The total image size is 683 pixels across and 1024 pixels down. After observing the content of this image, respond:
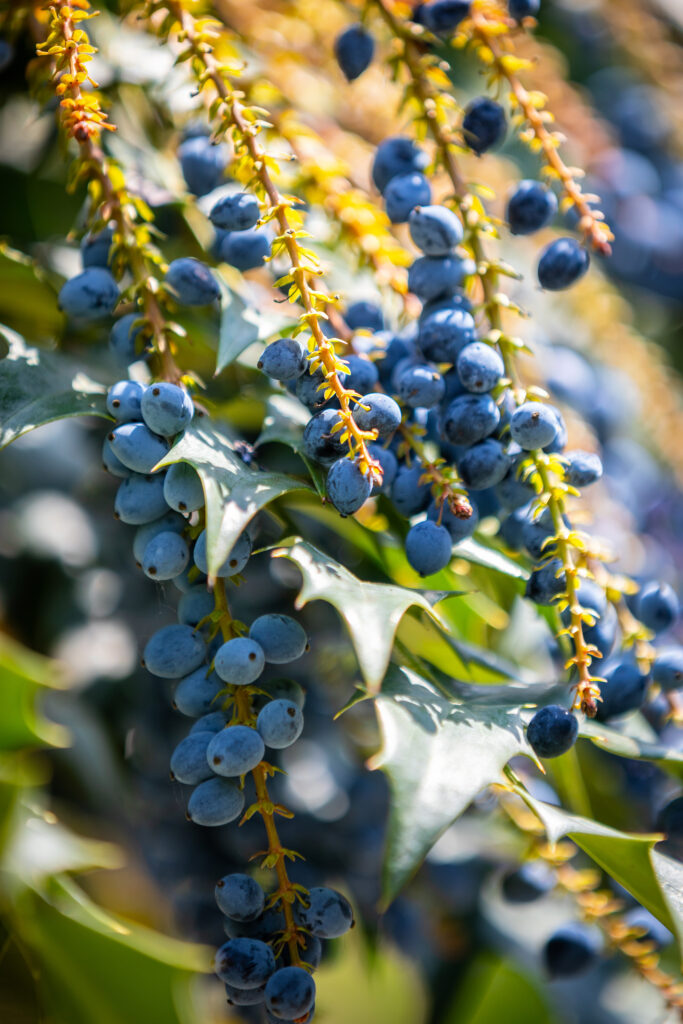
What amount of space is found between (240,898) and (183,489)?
275mm

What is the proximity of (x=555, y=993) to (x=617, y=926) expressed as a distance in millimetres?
607

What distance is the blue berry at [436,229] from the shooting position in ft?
2.11

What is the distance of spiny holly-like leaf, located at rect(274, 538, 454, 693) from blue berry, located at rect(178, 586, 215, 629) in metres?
0.07

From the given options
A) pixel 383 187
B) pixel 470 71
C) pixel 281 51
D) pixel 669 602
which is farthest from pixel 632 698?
pixel 470 71

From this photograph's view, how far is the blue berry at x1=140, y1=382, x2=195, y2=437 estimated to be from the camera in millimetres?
559

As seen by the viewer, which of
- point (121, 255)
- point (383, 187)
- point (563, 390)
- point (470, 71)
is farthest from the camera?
point (470, 71)

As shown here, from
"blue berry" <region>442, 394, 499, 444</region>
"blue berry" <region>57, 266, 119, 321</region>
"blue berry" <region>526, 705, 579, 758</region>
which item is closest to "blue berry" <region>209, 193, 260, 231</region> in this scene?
"blue berry" <region>57, 266, 119, 321</region>

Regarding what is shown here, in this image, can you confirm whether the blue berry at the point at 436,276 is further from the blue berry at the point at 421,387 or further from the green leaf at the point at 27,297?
the green leaf at the point at 27,297

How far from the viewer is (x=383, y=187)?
0.76m

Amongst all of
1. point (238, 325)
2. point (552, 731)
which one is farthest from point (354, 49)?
point (552, 731)

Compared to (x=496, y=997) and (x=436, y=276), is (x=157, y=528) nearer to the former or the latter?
(x=436, y=276)

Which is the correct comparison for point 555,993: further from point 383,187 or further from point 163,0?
point 163,0

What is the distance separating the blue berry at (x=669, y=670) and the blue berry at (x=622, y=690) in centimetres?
3

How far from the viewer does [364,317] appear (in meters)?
0.74
